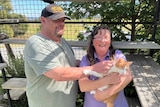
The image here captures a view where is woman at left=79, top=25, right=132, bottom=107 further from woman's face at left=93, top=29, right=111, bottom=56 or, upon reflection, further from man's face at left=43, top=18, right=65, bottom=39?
man's face at left=43, top=18, right=65, bottom=39

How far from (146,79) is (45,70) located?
1.03 metres

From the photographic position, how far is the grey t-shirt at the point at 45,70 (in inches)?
65.9

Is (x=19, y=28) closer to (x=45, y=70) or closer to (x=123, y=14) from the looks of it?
(x=123, y=14)

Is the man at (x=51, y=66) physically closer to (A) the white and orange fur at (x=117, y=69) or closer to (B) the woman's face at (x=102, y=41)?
(A) the white and orange fur at (x=117, y=69)

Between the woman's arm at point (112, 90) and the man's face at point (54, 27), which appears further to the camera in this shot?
the man's face at point (54, 27)

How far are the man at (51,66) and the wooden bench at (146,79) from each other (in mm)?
310

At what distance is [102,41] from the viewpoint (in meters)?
1.84

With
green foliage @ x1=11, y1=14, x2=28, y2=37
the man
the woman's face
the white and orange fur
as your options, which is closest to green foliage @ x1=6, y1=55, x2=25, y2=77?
green foliage @ x1=11, y1=14, x2=28, y2=37

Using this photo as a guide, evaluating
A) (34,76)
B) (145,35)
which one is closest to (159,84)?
(34,76)

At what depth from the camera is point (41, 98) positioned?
1.90 metres

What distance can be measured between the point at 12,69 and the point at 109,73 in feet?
7.62

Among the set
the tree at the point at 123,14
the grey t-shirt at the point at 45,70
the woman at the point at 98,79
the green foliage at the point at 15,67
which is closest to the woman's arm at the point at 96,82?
the woman at the point at 98,79

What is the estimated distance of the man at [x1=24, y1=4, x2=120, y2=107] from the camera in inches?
65.4

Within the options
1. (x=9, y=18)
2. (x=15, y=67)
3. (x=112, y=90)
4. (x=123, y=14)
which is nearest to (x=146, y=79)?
(x=112, y=90)
